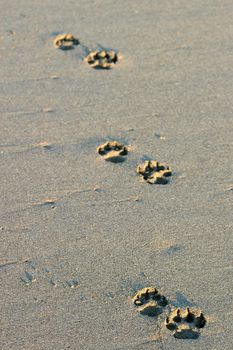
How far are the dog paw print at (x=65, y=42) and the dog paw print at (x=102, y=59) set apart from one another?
0.40 ft

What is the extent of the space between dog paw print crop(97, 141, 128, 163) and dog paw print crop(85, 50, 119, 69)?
571 mm

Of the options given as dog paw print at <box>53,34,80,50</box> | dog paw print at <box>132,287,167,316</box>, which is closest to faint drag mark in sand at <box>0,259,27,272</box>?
dog paw print at <box>132,287,167,316</box>

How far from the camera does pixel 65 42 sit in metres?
3.54

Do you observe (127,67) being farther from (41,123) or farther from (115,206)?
(115,206)

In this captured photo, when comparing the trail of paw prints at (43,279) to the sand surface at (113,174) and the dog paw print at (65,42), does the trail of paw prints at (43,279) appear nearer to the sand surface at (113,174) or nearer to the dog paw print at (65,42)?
the sand surface at (113,174)

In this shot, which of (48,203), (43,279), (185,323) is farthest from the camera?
(48,203)

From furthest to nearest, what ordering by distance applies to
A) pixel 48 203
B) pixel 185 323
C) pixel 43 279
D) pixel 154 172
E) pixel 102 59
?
pixel 102 59 → pixel 154 172 → pixel 48 203 → pixel 43 279 → pixel 185 323

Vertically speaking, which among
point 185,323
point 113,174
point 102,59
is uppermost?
point 102,59

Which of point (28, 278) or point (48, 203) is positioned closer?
point (28, 278)

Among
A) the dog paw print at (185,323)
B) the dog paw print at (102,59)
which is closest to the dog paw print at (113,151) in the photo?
the dog paw print at (102,59)

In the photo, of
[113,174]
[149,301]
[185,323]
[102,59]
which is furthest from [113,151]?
[185,323]

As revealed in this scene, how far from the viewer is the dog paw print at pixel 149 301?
7.78 feet

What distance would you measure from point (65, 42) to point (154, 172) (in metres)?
1.02

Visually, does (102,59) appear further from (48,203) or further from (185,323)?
(185,323)
